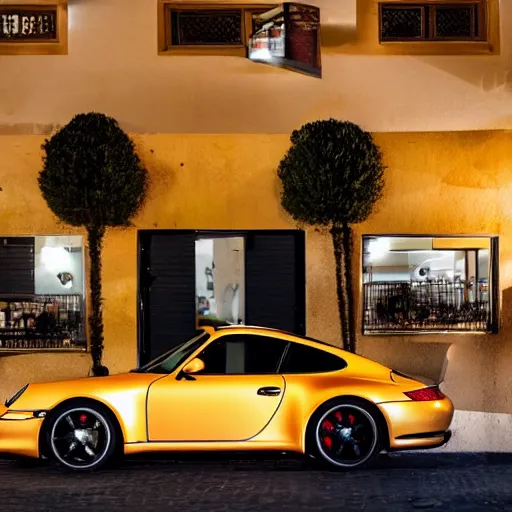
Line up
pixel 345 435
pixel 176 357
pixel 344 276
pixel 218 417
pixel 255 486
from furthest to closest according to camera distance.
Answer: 1. pixel 344 276
2. pixel 176 357
3. pixel 345 435
4. pixel 218 417
5. pixel 255 486

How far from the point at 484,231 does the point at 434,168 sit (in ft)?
3.12

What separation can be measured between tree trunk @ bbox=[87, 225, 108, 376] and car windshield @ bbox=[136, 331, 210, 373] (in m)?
2.13

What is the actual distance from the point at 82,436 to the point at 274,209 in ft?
13.2

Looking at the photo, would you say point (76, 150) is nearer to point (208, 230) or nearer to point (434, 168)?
point (208, 230)

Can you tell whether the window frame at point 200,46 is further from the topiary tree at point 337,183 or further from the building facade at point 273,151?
the topiary tree at point 337,183

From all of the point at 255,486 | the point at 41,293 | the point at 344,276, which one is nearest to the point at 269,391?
the point at 255,486

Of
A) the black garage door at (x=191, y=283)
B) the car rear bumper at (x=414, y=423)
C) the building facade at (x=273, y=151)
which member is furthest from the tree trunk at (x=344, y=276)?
the car rear bumper at (x=414, y=423)

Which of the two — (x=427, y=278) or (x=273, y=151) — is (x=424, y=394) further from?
(x=273, y=151)

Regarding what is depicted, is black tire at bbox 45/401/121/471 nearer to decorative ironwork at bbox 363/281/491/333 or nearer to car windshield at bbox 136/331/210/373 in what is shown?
car windshield at bbox 136/331/210/373

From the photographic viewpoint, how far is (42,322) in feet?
42.4

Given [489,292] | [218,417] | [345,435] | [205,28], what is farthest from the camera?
[205,28]

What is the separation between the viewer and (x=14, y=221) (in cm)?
1276

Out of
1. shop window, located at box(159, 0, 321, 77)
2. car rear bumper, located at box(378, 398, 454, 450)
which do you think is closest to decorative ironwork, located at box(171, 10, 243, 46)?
shop window, located at box(159, 0, 321, 77)

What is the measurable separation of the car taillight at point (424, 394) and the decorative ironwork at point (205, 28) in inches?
199
